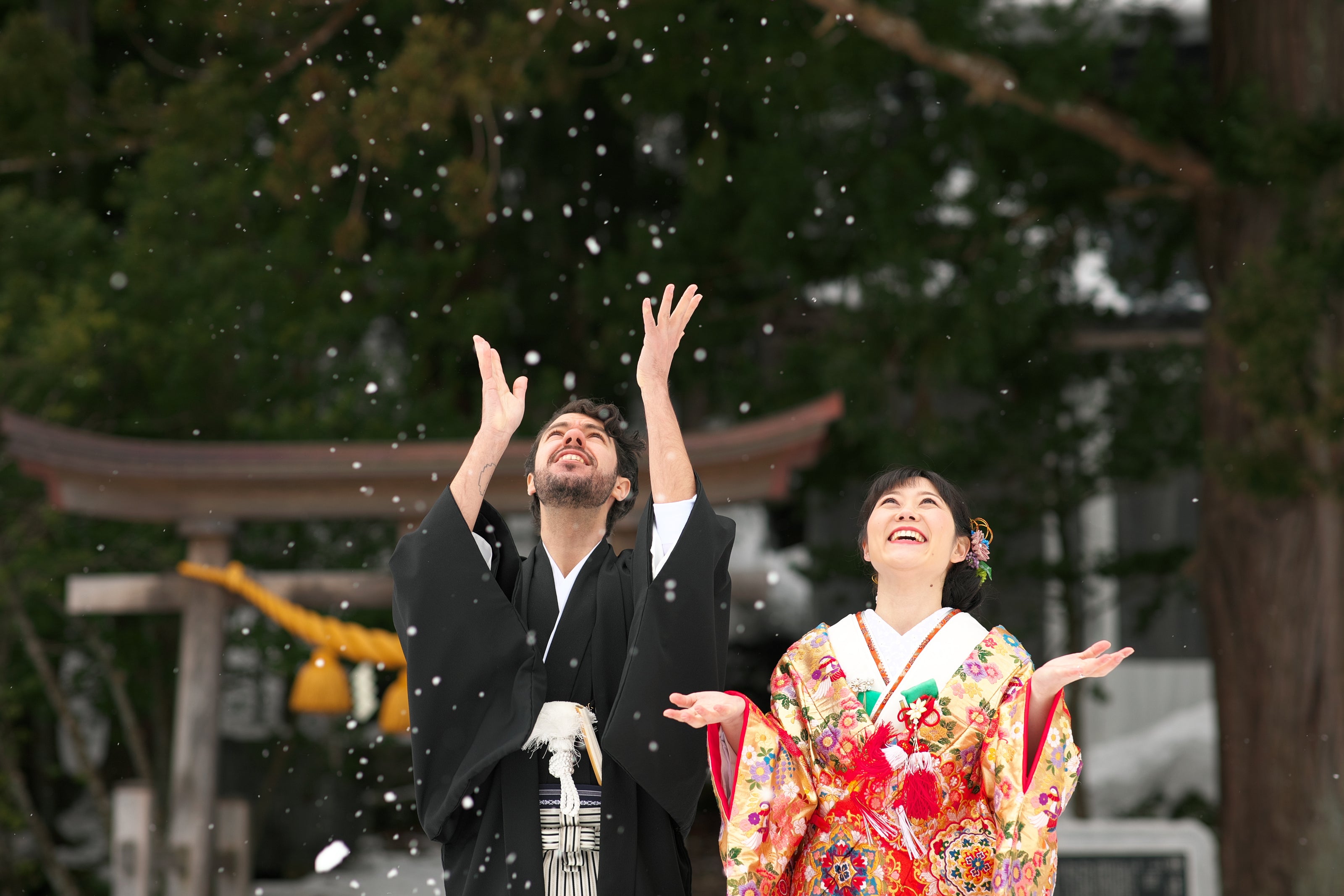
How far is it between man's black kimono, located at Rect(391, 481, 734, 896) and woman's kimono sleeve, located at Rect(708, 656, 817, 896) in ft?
0.27

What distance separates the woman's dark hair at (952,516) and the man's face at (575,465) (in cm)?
52

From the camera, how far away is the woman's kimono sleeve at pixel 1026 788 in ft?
6.88

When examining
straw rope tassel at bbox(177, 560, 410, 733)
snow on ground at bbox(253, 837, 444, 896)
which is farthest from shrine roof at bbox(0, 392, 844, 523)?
snow on ground at bbox(253, 837, 444, 896)

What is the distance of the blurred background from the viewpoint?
5.88 m

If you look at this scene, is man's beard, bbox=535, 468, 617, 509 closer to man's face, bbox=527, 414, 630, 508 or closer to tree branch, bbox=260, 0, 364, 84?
man's face, bbox=527, 414, 630, 508

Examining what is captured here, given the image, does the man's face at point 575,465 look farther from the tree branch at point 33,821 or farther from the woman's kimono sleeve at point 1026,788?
the tree branch at point 33,821

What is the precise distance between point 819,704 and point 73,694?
696 centimetres

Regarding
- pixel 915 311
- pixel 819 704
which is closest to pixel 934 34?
pixel 915 311

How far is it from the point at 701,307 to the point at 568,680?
5.50 m

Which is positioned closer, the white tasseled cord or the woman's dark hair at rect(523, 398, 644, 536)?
the white tasseled cord

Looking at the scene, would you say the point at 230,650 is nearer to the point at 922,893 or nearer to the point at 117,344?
the point at 117,344

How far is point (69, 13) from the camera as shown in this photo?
28.1 feet

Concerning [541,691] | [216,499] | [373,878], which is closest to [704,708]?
[541,691]

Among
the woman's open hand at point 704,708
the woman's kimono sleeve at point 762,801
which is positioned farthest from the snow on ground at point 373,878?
the woman's open hand at point 704,708
